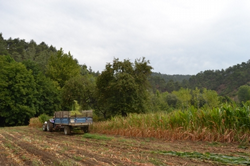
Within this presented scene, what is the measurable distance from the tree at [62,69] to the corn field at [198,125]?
37.8m

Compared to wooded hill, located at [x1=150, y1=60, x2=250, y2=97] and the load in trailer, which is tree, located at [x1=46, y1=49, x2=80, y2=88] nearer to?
the load in trailer

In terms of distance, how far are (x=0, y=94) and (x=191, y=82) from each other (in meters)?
117

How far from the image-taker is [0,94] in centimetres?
3369

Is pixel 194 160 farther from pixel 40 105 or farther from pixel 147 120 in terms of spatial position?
pixel 40 105

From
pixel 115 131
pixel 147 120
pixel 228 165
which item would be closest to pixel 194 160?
pixel 228 165

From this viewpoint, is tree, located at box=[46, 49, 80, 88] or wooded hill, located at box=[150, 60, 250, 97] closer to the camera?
tree, located at box=[46, 49, 80, 88]

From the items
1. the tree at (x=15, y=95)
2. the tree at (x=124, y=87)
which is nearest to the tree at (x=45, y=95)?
the tree at (x=15, y=95)

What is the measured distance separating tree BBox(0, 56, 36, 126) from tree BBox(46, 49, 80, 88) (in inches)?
445

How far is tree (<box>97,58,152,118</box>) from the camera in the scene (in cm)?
2048

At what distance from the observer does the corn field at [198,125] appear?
9.01m

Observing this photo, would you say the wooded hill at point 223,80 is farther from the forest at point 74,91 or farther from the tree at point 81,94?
the tree at point 81,94

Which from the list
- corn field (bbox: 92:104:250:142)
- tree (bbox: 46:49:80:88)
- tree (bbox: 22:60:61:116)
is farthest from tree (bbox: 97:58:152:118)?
tree (bbox: 46:49:80:88)

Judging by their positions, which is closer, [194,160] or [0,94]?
[194,160]

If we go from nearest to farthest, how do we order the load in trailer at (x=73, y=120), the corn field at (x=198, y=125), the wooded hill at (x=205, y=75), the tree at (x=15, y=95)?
the corn field at (x=198, y=125) < the load in trailer at (x=73, y=120) < the tree at (x=15, y=95) < the wooded hill at (x=205, y=75)
